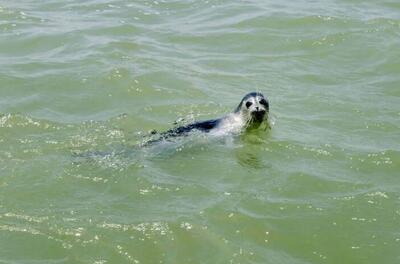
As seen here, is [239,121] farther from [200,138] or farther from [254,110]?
[200,138]

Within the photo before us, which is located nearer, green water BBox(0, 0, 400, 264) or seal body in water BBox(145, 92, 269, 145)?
green water BBox(0, 0, 400, 264)

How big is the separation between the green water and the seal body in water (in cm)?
14

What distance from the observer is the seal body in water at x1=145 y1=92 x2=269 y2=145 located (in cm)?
813

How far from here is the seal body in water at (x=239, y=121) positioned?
813 cm

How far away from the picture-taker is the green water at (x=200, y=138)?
595 cm

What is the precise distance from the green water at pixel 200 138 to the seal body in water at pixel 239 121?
14cm

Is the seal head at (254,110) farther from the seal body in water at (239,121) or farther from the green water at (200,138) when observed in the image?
the green water at (200,138)

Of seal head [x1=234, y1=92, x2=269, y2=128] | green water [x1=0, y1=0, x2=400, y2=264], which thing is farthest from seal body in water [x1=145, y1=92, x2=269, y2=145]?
green water [x1=0, y1=0, x2=400, y2=264]

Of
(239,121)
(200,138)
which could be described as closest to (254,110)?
(239,121)

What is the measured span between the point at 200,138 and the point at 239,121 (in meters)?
0.57

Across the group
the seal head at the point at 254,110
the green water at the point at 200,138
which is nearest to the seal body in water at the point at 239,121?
the seal head at the point at 254,110

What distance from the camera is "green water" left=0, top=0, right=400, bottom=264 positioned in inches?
234

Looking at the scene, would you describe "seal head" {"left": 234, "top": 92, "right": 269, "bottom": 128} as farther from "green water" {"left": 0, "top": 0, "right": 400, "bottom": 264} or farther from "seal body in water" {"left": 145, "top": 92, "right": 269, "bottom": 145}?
"green water" {"left": 0, "top": 0, "right": 400, "bottom": 264}

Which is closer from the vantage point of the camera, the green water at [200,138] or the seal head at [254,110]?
the green water at [200,138]
